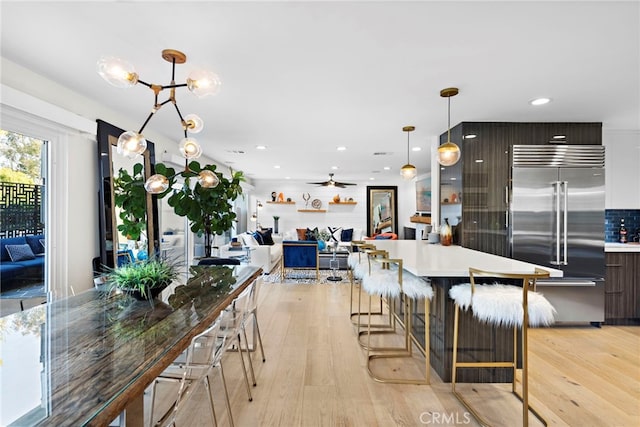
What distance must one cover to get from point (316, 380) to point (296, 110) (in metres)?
2.45

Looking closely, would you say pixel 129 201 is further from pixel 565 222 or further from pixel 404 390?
pixel 565 222

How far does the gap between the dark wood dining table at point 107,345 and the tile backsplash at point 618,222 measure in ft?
16.2

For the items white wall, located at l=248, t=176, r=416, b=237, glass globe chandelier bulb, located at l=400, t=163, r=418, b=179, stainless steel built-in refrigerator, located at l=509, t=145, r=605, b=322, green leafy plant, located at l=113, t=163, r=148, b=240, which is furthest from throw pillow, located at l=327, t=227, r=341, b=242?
green leafy plant, located at l=113, t=163, r=148, b=240

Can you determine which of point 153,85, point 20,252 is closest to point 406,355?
point 153,85

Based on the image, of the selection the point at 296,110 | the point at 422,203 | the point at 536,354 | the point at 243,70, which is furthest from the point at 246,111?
the point at 422,203

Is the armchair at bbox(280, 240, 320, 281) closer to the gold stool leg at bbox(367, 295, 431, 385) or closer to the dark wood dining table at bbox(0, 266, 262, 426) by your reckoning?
the gold stool leg at bbox(367, 295, 431, 385)

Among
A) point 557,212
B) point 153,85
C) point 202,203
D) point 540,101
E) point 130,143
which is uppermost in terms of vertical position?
point 540,101

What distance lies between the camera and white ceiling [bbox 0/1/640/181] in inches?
62.3

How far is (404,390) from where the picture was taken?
2.31 meters

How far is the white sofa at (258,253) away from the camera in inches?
253

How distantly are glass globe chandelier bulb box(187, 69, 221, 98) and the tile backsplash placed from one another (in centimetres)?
509

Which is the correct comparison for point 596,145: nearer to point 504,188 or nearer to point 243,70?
point 504,188

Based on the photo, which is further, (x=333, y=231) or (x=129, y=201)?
(x=333, y=231)

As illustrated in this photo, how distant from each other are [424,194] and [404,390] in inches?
233
